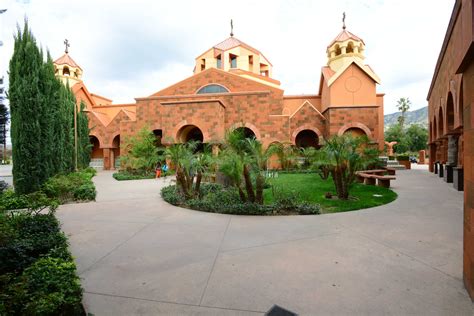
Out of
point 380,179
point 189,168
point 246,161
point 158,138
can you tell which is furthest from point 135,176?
point 380,179

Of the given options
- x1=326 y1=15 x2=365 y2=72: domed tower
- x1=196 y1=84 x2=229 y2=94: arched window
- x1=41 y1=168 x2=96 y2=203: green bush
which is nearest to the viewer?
x1=41 y1=168 x2=96 y2=203: green bush

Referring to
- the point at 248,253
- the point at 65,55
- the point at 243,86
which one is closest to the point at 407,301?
the point at 248,253

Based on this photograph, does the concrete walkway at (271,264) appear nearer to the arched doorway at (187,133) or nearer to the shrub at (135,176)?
the shrub at (135,176)

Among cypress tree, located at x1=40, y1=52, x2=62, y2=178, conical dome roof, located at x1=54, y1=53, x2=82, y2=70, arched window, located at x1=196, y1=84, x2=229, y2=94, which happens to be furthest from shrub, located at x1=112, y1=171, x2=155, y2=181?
conical dome roof, located at x1=54, y1=53, x2=82, y2=70

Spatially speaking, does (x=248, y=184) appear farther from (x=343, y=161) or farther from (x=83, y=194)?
(x=83, y=194)

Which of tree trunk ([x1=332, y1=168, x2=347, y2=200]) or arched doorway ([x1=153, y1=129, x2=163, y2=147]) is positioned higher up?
arched doorway ([x1=153, y1=129, x2=163, y2=147])

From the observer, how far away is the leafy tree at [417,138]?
45.7 metres

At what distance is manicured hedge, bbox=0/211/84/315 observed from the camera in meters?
1.98

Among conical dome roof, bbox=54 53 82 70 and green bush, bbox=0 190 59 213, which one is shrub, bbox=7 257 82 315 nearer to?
green bush, bbox=0 190 59 213

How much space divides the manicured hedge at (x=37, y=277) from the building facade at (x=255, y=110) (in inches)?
581

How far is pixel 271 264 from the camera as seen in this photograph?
3.48 meters

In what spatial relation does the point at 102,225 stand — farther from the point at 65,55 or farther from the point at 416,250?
the point at 65,55

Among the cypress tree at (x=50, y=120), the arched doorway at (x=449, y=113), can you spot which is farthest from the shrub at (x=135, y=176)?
the arched doorway at (x=449, y=113)

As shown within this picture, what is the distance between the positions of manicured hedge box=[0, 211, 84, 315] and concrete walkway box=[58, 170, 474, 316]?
17.2 inches
